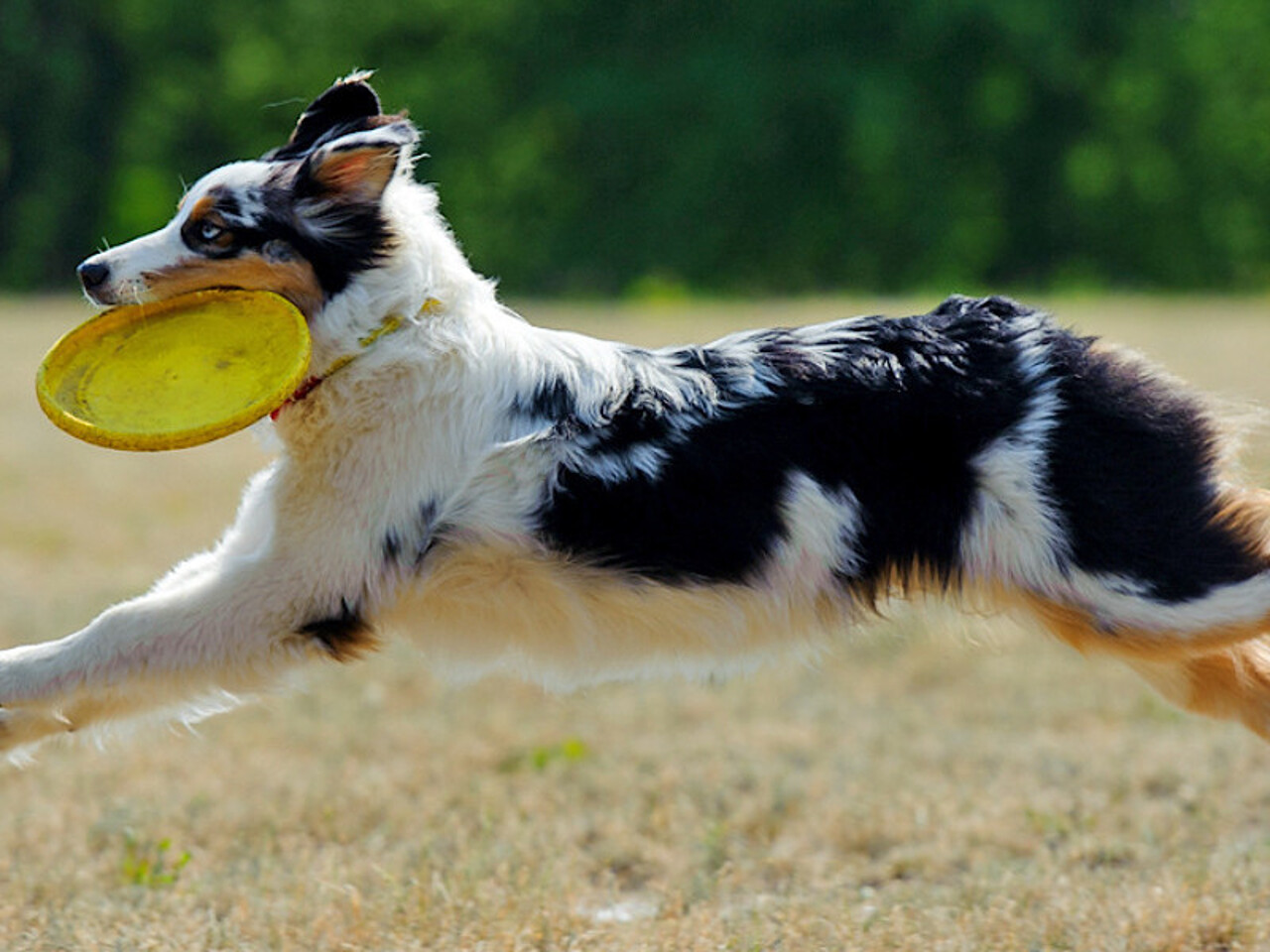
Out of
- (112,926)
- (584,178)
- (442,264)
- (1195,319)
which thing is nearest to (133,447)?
(442,264)

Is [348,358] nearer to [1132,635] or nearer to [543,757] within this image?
[1132,635]

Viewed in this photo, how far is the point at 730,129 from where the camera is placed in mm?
31922

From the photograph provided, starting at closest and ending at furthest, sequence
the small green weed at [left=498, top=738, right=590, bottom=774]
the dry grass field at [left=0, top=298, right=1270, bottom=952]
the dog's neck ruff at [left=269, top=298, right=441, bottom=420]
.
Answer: the dog's neck ruff at [left=269, top=298, right=441, bottom=420], the dry grass field at [left=0, top=298, right=1270, bottom=952], the small green weed at [left=498, top=738, right=590, bottom=774]

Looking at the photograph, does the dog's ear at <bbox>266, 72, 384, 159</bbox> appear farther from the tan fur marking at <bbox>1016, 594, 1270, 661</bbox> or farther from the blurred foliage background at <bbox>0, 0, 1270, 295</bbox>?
the blurred foliage background at <bbox>0, 0, 1270, 295</bbox>

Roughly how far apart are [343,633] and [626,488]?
31.4 inches

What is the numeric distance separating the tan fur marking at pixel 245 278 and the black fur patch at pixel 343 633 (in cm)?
78

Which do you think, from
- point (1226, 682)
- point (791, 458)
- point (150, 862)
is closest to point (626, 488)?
point (791, 458)

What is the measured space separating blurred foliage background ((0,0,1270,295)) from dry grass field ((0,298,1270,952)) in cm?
2300

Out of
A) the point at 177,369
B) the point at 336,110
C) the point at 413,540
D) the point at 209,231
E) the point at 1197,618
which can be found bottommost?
the point at 1197,618

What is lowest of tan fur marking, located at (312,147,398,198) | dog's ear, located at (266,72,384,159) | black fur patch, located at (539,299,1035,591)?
black fur patch, located at (539,299,1035,591)

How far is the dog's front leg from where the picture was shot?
13.4 feet

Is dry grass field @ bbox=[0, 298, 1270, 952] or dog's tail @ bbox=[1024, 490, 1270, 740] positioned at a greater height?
dog's tail @ bbox=[1024, 490, 1270, 740]

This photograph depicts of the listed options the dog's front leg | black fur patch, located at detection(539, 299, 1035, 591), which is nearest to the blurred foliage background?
black fur patch, located at detection(539, 299, 1035, 591)

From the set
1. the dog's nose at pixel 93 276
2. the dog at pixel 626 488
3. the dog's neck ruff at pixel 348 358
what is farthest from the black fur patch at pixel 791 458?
the dog's nose at pixel 93 276
